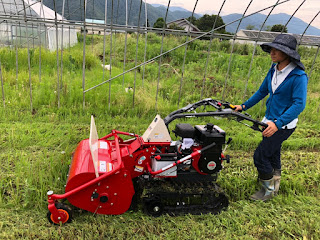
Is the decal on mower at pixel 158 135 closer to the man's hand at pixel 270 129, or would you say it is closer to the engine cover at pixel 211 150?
the engine cover at pixel 211 150

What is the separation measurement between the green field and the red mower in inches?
5.6

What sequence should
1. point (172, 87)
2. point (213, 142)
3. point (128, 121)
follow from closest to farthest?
point (213, 142) → point (128, 121) → point (172, 87)

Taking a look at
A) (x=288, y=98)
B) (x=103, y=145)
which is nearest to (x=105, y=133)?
(x=103, y=145)

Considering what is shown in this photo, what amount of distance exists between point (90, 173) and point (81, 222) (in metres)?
0.54

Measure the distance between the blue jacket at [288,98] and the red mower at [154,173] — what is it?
0.27 metres

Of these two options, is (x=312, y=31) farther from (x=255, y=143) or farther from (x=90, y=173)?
(x=90, y=173)

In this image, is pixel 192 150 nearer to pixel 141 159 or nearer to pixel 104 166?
pixel 141 159

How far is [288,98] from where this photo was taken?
2.85 meters

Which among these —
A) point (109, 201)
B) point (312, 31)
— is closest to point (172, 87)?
point (312, 31)

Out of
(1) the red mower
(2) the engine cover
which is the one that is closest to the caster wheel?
(1) the red mower

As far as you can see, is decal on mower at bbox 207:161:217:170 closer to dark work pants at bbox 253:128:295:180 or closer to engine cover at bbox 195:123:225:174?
engine cover at bbox 195:123:225:174

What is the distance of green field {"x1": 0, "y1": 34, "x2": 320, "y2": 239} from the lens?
2.58 meters

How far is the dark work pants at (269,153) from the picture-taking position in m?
2.96

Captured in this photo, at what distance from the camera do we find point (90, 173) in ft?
8.17
